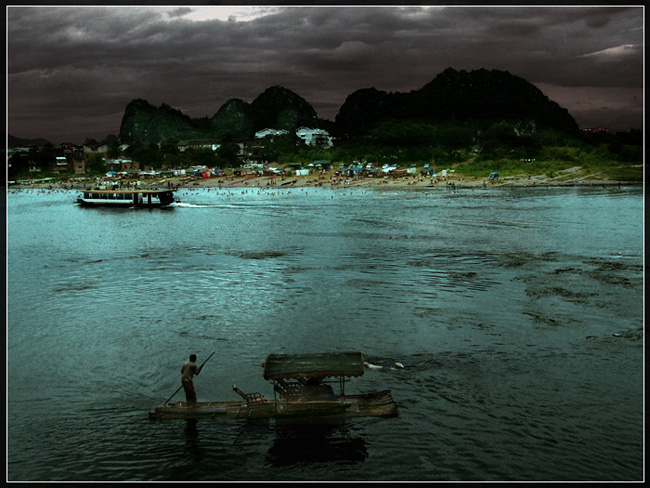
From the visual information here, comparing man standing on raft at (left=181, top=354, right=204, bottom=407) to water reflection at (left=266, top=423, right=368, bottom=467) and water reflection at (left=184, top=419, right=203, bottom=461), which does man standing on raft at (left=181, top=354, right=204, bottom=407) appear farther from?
water reflection at (left=266, top=423, right=368, bottom=467)

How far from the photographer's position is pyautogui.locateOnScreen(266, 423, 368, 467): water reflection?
708 inches

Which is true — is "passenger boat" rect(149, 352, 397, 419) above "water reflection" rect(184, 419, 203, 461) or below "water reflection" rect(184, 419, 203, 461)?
above

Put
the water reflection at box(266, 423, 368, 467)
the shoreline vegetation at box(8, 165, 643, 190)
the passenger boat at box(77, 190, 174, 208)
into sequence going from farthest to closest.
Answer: the shoreline vegetation at box(8, 165, 643, 190), the passenger boat at box(77, 190, 174, 208), the water reflection at box(266, 423, 368, 467)

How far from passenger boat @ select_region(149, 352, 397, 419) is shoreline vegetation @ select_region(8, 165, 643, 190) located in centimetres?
11473

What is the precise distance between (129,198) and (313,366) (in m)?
104

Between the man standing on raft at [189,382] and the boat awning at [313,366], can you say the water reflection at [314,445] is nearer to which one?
the boat awning at [313,366]

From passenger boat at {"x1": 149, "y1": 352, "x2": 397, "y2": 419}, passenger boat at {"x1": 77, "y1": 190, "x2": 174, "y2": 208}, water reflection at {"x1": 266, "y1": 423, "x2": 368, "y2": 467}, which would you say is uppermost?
passenger boat at {"x1": 77, "y1": 190, "x2": 174, "y2": 208}

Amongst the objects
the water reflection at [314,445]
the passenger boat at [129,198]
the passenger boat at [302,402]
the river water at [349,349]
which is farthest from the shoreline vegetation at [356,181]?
the water reflection at [314,445]

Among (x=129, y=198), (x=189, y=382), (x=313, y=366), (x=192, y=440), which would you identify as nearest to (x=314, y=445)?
(x=313, y=366)

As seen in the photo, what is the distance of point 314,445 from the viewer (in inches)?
Result: 736

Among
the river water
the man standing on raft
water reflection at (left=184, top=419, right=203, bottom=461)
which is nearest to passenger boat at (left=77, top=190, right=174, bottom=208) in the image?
the river water

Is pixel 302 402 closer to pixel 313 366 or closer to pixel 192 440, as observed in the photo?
pixel 313 366

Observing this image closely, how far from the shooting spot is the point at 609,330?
29.5 m

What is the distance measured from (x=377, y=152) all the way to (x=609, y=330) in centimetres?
14713
